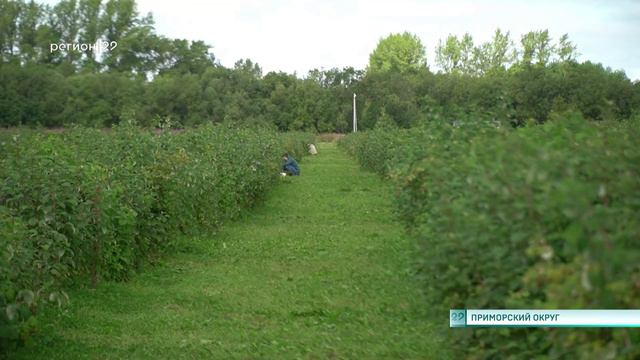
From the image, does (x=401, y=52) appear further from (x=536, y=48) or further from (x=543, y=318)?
(x=543, y=318)

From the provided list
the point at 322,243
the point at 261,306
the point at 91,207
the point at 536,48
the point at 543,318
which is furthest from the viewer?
the point at 536,48

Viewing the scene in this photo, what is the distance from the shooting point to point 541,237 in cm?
370

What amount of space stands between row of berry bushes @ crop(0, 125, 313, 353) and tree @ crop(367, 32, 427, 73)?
101 m

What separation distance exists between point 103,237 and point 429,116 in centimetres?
368

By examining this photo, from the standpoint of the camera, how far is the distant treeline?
5766cm

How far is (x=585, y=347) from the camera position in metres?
3.58

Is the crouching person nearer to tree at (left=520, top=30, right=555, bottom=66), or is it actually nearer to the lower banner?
the lower banner

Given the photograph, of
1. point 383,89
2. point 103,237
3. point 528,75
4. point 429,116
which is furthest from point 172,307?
point 383,89

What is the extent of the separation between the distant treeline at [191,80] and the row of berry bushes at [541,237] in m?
48.7

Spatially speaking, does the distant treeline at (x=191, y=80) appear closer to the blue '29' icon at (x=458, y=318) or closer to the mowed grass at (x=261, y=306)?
the mowed grass at (x=261, y=306)

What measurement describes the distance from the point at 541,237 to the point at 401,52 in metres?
114

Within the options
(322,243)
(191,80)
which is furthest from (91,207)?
(191,80)

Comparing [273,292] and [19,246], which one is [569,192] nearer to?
[19,246]

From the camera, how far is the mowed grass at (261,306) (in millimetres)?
7270
